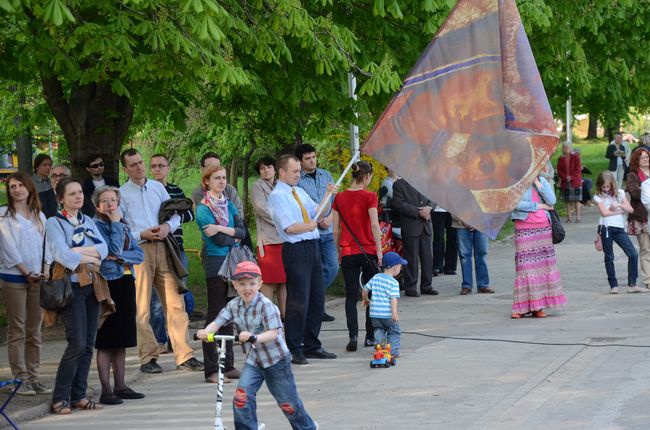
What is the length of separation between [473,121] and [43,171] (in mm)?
5885

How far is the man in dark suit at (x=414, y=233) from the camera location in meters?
16.4

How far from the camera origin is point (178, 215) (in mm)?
11547

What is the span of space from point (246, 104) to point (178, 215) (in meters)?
4.54

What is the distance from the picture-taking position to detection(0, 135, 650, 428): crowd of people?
31.0 ft

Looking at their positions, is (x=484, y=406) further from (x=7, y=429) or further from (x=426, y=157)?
(x=7, y=429)

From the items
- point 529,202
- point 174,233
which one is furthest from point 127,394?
point 529,202

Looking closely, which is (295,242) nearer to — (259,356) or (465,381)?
(465,381)

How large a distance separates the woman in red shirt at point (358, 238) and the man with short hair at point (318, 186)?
583 mm

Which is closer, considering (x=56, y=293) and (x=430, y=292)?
(x=56, y=293)

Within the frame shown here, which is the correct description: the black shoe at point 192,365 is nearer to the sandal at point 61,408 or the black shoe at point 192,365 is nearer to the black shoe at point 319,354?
the black shoe at point 319,354

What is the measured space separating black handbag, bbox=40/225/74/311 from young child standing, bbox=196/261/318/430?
180cm

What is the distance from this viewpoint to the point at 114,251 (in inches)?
387

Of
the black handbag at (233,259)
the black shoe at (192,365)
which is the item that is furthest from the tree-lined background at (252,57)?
the black shoe at (192,365)

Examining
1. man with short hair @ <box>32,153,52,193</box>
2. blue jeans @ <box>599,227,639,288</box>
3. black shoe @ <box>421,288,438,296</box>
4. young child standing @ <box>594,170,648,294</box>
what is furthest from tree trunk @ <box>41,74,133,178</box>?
blue jeans @ <box>599,227,639,288</box>
